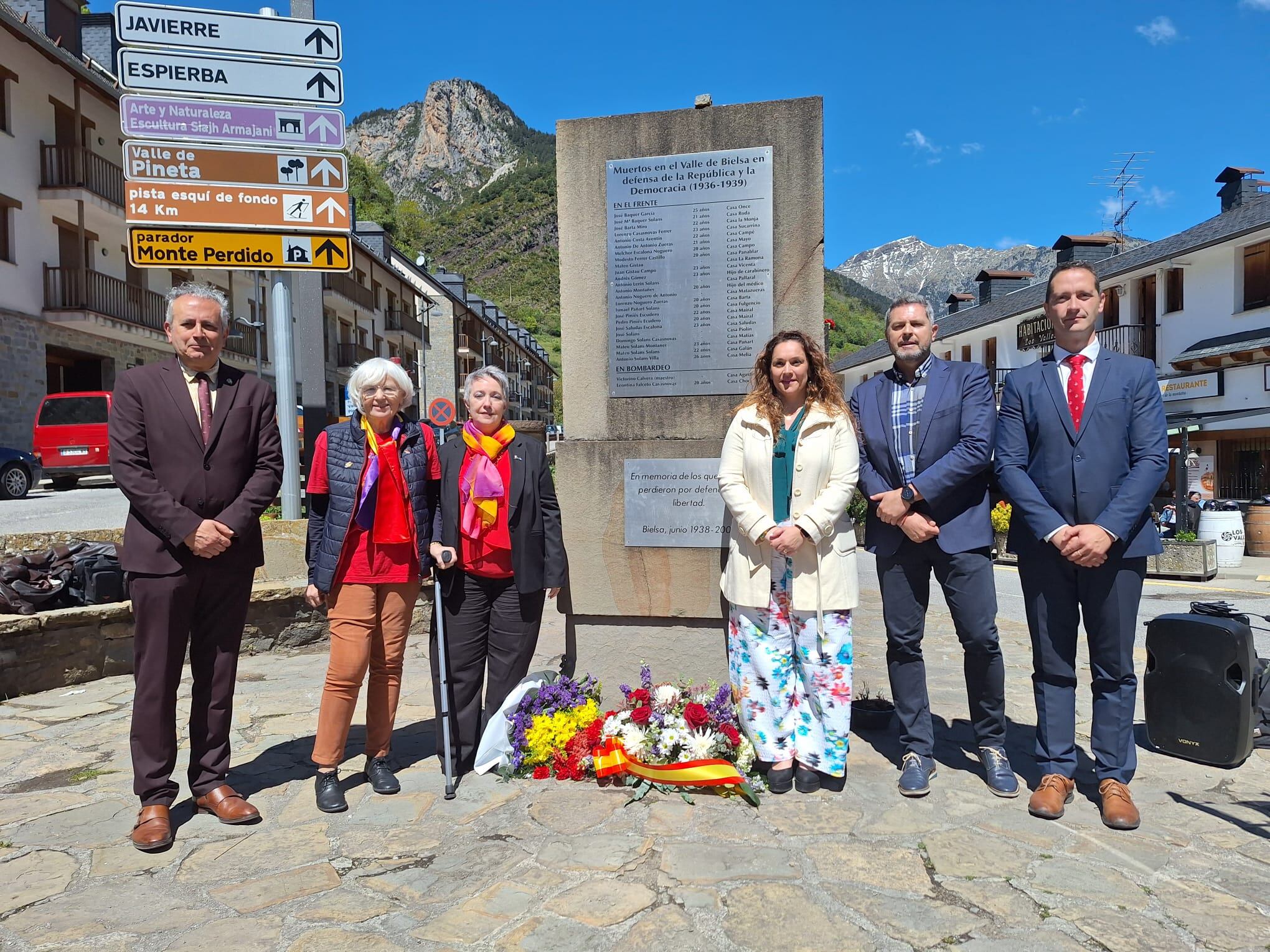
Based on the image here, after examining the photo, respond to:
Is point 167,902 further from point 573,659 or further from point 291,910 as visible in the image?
point 573,659

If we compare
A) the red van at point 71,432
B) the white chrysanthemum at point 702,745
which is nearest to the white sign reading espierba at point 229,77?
the white chrysanthemum at point 702,745

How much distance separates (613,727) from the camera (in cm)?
387

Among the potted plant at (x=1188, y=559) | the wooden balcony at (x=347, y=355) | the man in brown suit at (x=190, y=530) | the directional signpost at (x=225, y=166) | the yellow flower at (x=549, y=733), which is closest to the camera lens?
the man in brown suit at (x=190, y=530)

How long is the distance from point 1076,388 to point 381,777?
3370mm

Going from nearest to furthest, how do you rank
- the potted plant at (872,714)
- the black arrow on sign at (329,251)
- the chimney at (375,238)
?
the potted plant at (872,714)
the black arrow on sign at (329,251)
the chimney at (375,238)

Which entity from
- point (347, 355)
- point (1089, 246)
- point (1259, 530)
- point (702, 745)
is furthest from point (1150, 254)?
point (347, 355)

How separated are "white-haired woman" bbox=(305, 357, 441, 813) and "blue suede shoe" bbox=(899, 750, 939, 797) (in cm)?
218

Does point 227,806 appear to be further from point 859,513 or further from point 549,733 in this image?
point 859,513

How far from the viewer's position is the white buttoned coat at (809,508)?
3.50 metres

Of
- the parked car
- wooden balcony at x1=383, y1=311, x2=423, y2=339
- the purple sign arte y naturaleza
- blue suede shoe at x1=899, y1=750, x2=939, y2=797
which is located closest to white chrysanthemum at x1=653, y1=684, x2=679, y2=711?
blue suede shoe at x1=899, y1=750, x2=939, y2=797

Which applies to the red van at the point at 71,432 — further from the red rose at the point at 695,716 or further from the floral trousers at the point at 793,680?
the floral trousers at the point at 793,680

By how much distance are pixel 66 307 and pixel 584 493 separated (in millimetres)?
21834

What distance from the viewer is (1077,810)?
3359 millimetres

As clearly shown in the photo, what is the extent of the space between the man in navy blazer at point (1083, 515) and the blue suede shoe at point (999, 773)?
0.34ft
